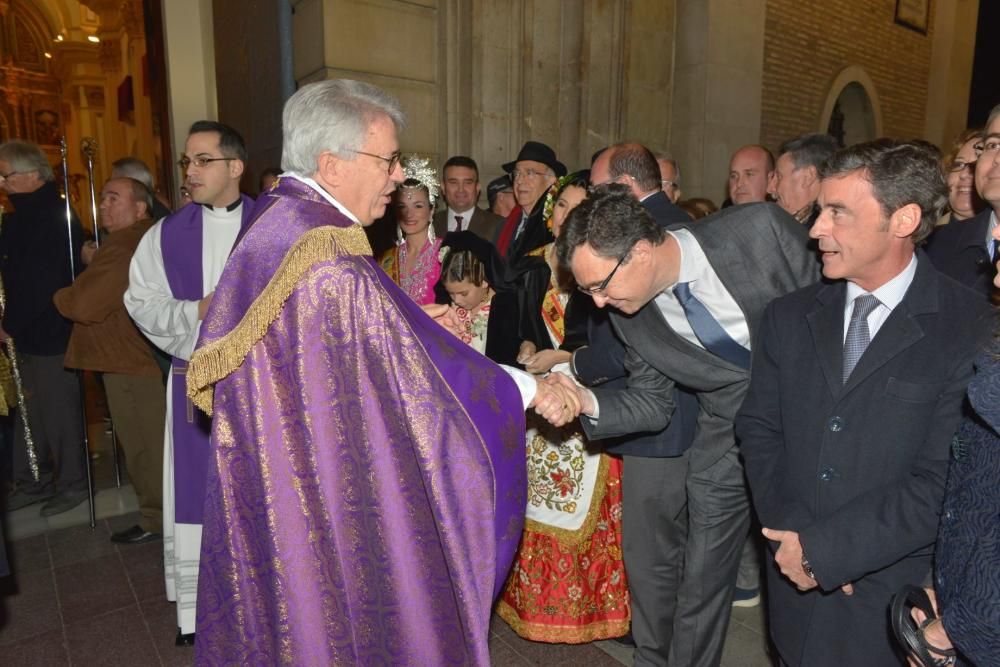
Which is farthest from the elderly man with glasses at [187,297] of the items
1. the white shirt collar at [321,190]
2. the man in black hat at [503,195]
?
the man in black hat at [503,195]

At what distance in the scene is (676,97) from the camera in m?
8.38

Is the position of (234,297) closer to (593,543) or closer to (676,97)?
(593,543)

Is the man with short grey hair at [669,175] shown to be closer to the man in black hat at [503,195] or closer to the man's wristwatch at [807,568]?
the man in black hat at [503,195]

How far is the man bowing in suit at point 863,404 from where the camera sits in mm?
1668

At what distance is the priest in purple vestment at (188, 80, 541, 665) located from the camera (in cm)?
184

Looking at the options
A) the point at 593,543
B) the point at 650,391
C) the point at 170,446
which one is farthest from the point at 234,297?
the point at 593,543

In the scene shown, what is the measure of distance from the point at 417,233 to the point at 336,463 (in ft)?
8.19

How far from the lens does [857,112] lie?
37.5 feet

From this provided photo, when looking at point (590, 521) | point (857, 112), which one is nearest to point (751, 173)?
point (590, 521)

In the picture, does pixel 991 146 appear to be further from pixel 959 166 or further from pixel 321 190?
pixel 321 190

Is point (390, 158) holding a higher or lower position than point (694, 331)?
higher

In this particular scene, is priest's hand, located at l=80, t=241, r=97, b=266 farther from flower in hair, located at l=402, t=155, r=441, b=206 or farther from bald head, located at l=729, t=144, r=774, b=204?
bald head, located at l=729, t=144, r=774, b=204

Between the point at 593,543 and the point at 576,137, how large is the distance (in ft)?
17.3

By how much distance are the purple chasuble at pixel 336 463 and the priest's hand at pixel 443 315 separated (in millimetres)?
358
